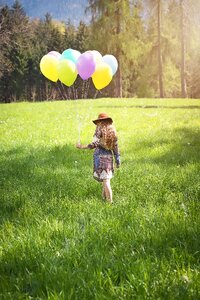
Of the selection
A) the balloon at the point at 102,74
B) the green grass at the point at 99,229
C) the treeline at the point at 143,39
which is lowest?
the green grass at the point at 99,229

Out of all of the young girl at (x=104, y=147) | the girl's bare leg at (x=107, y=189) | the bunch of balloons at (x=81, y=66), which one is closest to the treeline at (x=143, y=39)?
the bunch of balloons at (x=81, y=66)

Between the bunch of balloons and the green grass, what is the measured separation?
6.36 ft

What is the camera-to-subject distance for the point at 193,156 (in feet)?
29.1

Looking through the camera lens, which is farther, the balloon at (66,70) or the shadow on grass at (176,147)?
the shadow on grass at (176,147)

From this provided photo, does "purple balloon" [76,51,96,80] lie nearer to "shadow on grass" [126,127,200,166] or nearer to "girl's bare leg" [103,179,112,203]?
"girl's bare leg" [103,179,112,203]

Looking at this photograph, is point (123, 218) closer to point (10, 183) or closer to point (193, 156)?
point (10, 183)

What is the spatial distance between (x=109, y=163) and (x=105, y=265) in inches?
93.6

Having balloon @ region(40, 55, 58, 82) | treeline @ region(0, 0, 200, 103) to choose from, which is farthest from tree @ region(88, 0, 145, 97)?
balloon @ region(40, 55, 58, 82)

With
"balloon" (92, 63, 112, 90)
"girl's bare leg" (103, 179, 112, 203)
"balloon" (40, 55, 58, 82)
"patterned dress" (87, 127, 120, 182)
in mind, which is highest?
"balloon" (40, 55, 58, 82)

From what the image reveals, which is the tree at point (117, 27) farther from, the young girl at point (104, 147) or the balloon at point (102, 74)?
the young girl at point (104, 147)

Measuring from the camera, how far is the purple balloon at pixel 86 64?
678 centimetres

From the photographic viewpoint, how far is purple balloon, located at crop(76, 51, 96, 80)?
678cm

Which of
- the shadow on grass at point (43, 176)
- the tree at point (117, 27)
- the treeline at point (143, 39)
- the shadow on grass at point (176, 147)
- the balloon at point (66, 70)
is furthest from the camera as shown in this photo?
the tree at point (117, 27)

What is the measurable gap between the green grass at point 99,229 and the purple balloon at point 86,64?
2007 mm
